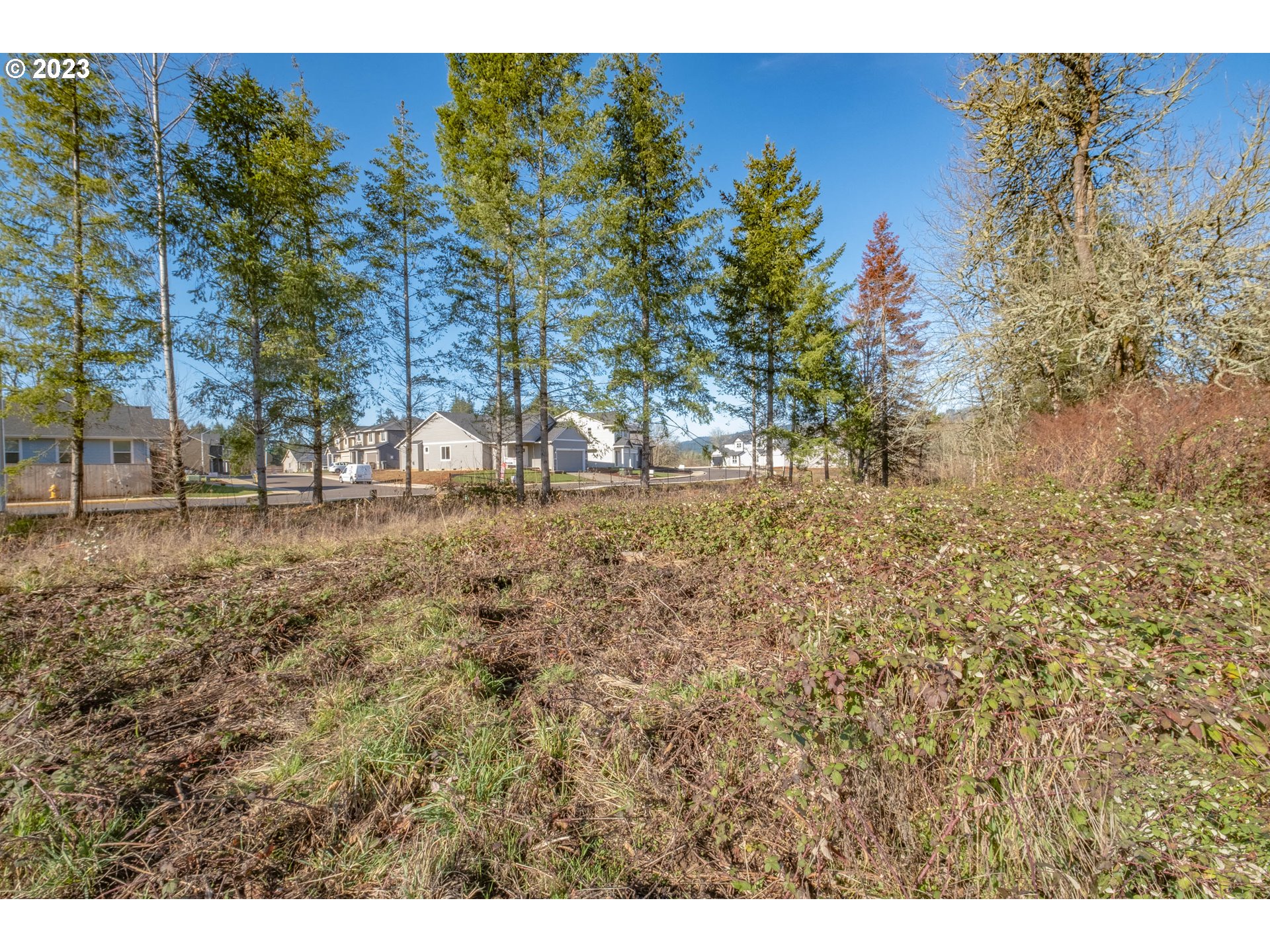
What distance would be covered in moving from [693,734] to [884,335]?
67.8ft

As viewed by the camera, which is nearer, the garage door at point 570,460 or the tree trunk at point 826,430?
the tree trunk at point 826,430

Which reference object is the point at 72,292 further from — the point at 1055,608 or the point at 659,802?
the point at 1055,608

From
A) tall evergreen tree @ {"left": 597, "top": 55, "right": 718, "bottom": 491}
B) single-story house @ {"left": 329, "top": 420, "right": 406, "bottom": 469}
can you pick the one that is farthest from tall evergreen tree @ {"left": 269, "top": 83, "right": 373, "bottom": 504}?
single-story house @ {"left": 329, "top": 420, "right": 406, "bottom": 469}

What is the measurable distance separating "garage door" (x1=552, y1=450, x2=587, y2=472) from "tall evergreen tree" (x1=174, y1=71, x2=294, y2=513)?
27393 mm

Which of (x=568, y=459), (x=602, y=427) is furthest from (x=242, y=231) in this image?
(x=568, y=459)

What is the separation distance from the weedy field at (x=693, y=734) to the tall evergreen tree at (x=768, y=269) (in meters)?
11.5

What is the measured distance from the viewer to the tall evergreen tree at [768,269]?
14.6 meters

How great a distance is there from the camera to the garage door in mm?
38562

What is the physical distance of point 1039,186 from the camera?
1070 cm

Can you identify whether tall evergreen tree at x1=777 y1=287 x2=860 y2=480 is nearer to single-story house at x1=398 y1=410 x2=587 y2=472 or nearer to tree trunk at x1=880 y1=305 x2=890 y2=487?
tree trunk at x1=880 y1=305 x2=890 y2=487

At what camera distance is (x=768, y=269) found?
1470cm

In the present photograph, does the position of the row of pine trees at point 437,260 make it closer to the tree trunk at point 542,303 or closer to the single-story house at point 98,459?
the tree trunk at point 542,303

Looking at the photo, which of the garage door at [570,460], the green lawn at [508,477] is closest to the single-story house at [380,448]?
the garage door at [570,460]

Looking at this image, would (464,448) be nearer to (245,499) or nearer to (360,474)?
(360,474)
